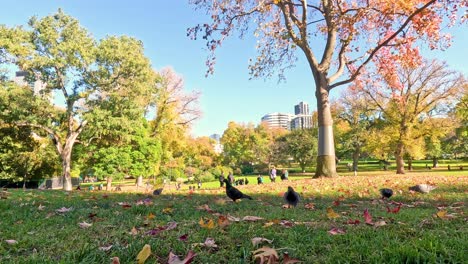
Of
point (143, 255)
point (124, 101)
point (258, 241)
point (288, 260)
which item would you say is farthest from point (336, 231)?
point (124, 101)

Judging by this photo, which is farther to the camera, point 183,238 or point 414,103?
point 414,103

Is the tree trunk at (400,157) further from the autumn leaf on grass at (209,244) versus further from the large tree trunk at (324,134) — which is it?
the autumn leaf on grass at (209,244)

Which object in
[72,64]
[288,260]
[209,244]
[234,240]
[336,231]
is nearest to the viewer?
[288,260]

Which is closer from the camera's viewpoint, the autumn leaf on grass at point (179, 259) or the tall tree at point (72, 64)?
the autumn leaf on grass at point (179, 259)

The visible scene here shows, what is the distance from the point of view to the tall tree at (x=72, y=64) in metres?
20.6

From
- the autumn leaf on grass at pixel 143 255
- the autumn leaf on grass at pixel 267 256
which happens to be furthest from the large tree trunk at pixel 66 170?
the autumn leaf on grass at pixel 267 256

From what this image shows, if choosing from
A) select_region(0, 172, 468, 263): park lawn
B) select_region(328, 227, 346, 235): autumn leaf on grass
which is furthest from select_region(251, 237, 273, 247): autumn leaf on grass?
select_region(328, 227, 346, 235): autumn leaf on grass

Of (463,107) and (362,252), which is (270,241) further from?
(463,107)

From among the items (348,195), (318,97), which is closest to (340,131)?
(318,97)

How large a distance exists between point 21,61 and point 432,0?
21.6 metres

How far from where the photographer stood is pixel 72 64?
2144cm

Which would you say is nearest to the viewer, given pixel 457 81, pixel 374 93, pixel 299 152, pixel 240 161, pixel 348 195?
pixel 348 195

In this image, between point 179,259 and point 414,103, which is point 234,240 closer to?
point 179,259

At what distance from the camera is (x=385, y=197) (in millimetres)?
5953
